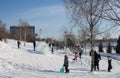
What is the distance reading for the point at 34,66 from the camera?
32.8 m

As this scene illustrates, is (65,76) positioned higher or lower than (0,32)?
lower

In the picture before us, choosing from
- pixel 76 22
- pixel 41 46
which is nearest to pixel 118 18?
pixel 76 22

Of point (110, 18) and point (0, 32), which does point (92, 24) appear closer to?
point (110, 18)

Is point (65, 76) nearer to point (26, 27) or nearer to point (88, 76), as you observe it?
point (88, 76)

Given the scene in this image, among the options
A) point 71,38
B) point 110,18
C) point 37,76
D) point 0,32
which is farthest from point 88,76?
point 71,38

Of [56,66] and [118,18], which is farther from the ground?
[118,18]

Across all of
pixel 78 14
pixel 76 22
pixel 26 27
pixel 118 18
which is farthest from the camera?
pixel 26 27

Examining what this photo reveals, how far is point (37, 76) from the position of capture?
24766 millimetres

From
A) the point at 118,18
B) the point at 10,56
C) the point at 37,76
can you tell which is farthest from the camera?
the point at 10,56

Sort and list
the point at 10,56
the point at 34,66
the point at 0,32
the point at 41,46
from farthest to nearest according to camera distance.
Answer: the point at 0,32, the point at 41,46, the point at 10,56, the point at 34,66

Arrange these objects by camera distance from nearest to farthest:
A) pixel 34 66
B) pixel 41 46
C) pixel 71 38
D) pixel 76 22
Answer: pixel 76 22
pixel 34 66
pixel 41 46
pixel 71 38

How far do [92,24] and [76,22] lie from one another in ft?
5.64

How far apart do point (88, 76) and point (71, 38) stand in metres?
65.6

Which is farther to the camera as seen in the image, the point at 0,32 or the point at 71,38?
the point at 71,38
